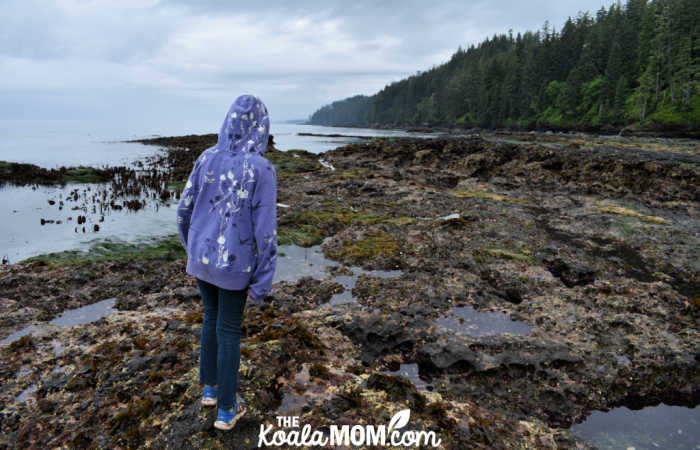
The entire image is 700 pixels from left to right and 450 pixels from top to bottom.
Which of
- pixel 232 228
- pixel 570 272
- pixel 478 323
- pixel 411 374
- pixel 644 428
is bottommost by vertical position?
pixel 644 428

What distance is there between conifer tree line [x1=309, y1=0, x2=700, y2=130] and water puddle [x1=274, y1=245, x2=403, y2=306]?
74.8m

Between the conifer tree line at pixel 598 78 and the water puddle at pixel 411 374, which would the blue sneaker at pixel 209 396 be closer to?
the water puddle at pixel 411 374

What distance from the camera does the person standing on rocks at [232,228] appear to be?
3.12 m

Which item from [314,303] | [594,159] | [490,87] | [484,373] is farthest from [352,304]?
[490,87]

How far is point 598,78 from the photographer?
83312 millimetres

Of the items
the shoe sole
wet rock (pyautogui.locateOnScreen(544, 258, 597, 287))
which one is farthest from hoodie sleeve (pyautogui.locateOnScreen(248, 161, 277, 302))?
wet rock (pyautogui.locateOnScreen(544, 258, 597, 287))

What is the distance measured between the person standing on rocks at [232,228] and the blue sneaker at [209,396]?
0.35m

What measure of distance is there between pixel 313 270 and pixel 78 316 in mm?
5696

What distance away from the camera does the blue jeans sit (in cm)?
318

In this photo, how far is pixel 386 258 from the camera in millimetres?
10898


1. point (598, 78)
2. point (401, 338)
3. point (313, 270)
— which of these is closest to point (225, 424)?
point (401, 338)

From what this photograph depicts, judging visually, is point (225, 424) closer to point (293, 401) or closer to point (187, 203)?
point (293, 401)

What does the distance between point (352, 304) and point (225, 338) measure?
201 inches

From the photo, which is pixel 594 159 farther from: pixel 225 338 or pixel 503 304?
pixel 225 338
